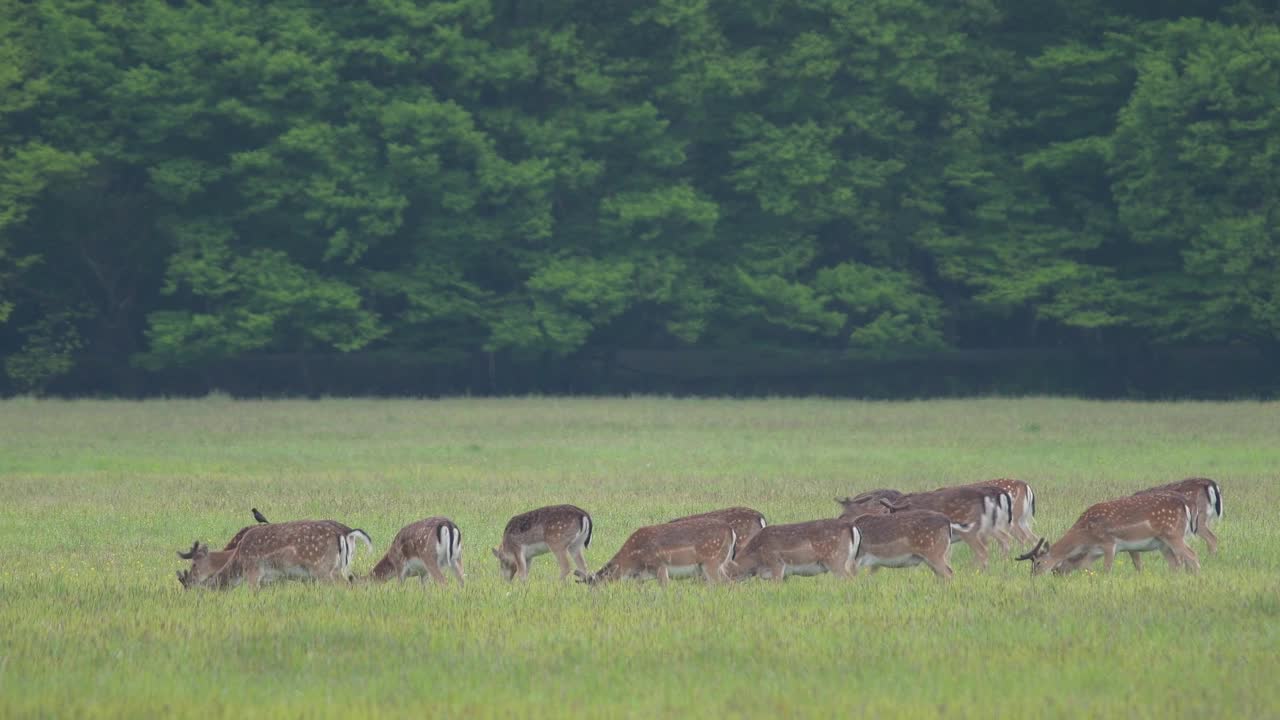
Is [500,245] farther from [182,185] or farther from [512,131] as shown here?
[182,185]

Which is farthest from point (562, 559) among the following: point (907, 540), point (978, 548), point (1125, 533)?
point (1125, 533)

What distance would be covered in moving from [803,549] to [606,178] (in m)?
33.9

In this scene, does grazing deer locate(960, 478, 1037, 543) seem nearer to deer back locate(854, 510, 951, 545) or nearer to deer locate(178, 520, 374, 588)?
deer back locate(854, 510, 951, 545)

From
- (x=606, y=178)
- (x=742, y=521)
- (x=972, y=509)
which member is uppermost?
(x=606, y=178)

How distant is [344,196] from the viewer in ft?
141

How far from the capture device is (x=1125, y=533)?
43.3 ft

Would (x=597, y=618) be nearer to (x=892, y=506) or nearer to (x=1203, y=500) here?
(x=892, y=506)

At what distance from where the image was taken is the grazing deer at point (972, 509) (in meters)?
14.2

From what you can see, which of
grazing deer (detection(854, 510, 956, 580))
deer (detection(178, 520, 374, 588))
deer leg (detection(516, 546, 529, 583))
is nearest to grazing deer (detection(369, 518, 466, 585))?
deer (detection(178, 520, 374, 588))

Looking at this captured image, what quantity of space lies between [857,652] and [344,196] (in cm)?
3432

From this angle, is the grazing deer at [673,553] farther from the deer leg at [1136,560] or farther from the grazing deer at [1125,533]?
the deer leg at [1136,560]

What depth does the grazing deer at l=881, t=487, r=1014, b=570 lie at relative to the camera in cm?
1416

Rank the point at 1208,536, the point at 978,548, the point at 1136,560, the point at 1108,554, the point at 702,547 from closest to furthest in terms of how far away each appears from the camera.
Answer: the point at 702,547
the point at 1108,554
the point at 1136,560
the point at 978,548
the point at 1208,536

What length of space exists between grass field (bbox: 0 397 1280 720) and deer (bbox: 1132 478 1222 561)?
8.2 inches
